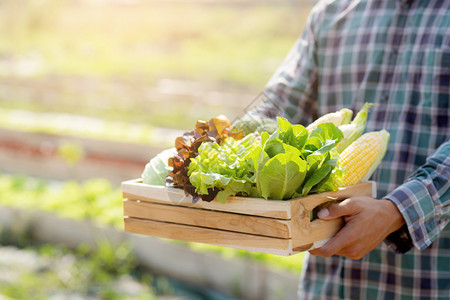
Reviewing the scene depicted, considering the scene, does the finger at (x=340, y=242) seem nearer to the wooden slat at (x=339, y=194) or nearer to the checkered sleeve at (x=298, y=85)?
the wooden slat at (x=339, y=194)

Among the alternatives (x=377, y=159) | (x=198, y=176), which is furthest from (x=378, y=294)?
(x=198, y=176)

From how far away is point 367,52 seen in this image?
1922mm

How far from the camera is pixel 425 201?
1529 mm

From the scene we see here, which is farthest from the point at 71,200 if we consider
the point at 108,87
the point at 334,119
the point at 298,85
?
the point at 108,87

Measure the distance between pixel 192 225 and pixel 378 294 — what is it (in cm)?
72

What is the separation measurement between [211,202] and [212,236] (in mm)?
90

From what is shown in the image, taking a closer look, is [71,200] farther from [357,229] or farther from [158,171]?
[357,229]

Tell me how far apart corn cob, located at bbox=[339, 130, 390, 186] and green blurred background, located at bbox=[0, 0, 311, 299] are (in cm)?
260

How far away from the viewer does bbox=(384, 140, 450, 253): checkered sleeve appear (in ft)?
4.94

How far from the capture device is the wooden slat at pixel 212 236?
132 centimetres

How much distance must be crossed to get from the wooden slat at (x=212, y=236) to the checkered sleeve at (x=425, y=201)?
365 millimetres

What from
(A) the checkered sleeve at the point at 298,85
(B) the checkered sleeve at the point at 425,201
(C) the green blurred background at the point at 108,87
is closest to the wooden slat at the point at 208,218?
(B) the checkered sleeve at the point at 425,201

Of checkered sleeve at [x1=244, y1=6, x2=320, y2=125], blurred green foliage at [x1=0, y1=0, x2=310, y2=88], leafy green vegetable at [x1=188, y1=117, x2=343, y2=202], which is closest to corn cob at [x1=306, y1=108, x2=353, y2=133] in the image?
leafy green vegetable at [x1=188, y1=117, x2=343, y2=202]

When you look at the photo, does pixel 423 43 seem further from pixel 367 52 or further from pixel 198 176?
pixel 198 176
